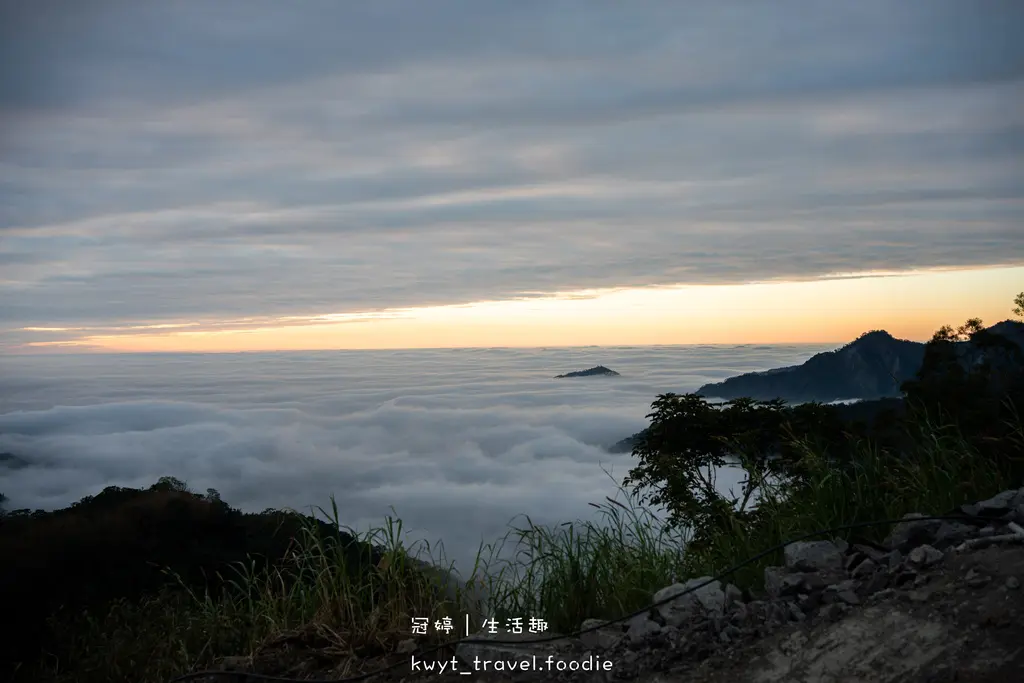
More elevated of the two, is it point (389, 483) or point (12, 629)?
point (12, 629)

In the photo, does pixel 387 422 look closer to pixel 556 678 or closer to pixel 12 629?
pixel 12 629

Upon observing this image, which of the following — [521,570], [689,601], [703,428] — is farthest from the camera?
[703,428]

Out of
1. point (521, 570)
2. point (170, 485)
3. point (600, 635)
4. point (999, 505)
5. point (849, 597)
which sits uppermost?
point (999, 505)

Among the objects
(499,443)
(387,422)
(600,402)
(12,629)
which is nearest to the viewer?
(12,629)

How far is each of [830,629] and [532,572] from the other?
1800 mm

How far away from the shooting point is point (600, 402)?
15.8 meters

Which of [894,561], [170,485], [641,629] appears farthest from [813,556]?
[170,485]

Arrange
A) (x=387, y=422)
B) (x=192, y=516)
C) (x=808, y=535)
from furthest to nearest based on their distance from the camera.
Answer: (x=387, y=422)
(x=192, y=516)
(x=808, y=535)

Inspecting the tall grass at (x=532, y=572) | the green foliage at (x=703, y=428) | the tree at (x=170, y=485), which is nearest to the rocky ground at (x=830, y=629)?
the tall grass at (x=532, y=572)

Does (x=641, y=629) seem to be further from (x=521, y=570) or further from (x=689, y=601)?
(x=521, y=570)

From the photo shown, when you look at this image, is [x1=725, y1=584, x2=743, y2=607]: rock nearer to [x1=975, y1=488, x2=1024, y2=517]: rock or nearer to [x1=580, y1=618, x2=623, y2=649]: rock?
[x1=580, y1=618, x2=623, y2=649]: rock

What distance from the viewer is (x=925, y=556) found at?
3.82m

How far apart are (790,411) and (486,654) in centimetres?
1123

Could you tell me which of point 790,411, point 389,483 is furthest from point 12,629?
point 389,483
